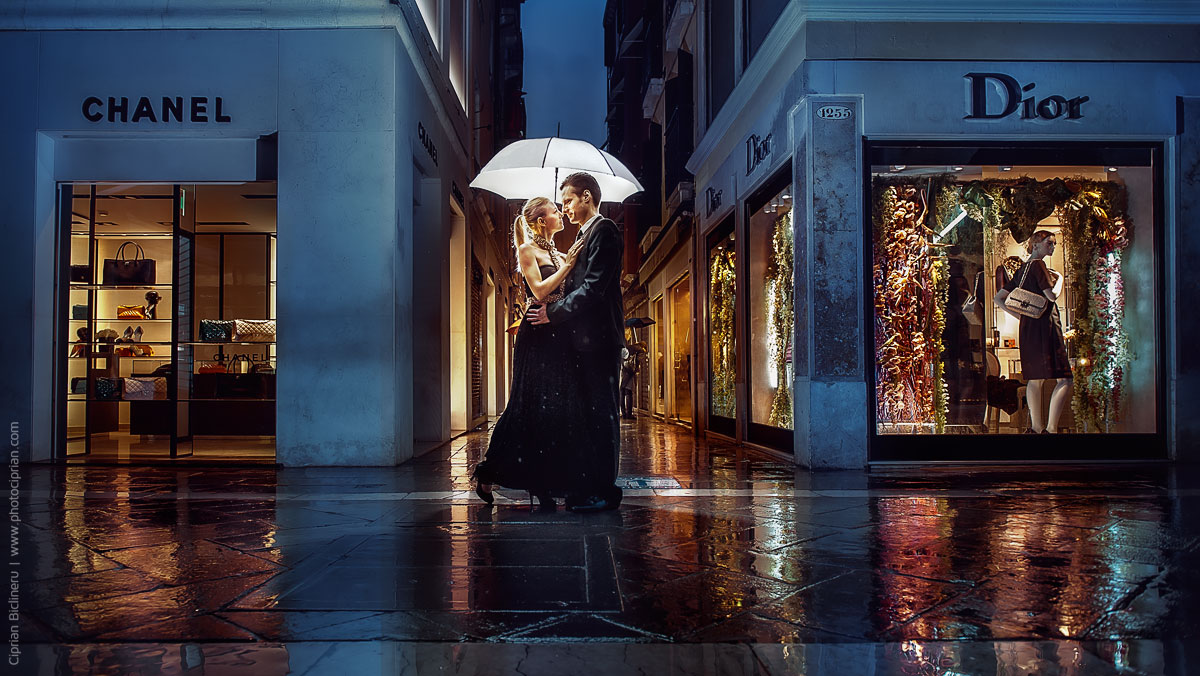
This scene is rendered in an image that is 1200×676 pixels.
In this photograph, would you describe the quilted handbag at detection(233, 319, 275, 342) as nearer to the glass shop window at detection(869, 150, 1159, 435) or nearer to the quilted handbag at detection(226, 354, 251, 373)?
the quilted handbag at detection(226, 354, 251, 373)

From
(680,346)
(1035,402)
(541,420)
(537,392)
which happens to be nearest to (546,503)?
(541,420)

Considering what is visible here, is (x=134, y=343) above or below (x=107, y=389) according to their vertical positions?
above

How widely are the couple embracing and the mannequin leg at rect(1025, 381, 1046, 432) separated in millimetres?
5702

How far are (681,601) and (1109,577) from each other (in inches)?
72.2

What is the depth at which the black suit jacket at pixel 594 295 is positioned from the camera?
5355 mm

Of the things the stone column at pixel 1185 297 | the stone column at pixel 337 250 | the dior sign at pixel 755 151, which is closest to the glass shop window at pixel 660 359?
the dior sign at pixel 755 151

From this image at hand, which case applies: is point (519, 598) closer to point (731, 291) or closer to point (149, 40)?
point (149, 40)

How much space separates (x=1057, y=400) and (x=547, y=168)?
6442mm

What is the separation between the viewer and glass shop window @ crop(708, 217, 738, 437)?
526 inches

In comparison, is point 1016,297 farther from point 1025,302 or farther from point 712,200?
point 712,200

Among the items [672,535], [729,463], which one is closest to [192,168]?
[729,463]

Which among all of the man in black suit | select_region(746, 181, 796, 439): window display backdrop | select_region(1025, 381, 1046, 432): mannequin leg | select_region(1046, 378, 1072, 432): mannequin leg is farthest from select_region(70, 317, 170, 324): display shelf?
select_region(1046, 378, 1072, 432): mannequin leg

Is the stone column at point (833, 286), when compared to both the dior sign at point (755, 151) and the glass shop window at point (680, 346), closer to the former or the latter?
the dior sign at point (755, 151)

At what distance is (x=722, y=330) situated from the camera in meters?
14.1
